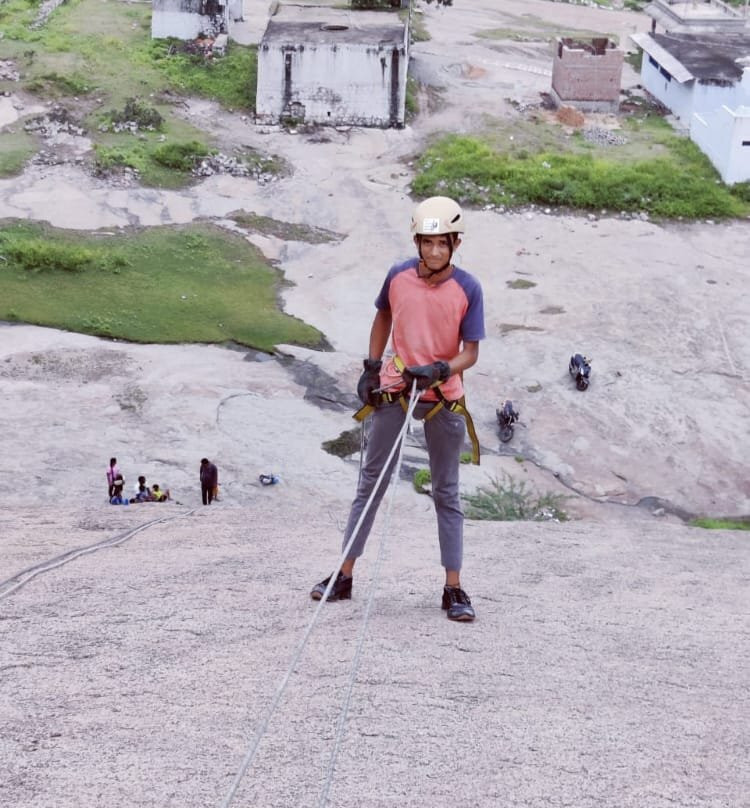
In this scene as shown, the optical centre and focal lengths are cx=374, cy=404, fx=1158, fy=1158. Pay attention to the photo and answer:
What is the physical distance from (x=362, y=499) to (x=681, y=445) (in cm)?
1359

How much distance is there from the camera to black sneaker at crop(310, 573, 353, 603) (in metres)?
7.13

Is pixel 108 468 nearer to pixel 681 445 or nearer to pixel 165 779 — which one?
pixel 681 445

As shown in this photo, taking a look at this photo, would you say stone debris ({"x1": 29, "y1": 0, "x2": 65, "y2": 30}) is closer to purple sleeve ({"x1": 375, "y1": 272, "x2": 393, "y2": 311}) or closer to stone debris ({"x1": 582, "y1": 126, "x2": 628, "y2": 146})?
stone debris ({"x1": 582, "y1": 126, "x2": 628, "y2": 146})

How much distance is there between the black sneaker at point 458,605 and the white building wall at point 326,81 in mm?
28891

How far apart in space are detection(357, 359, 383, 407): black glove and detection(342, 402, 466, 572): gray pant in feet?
0.36

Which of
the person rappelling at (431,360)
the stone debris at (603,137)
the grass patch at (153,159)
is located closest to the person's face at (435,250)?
the person rappelling at (431,360)

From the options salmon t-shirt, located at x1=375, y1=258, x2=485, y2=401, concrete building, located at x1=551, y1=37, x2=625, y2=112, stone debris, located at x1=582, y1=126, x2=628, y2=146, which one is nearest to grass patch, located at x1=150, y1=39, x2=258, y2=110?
concrete building, located at x1=551, y1=37, x2=625, y2=112

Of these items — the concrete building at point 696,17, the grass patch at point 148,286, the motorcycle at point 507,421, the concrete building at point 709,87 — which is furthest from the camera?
the concrete building at point 696,17

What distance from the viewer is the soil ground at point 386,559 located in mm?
5340

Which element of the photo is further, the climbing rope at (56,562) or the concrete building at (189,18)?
the concrete building at (189,18)

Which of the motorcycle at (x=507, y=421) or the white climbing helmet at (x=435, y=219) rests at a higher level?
the white climbing helmet at (x=435, y=219)

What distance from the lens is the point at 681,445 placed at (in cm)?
1923

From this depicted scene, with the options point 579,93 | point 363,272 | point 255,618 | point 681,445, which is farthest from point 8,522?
point 579,93

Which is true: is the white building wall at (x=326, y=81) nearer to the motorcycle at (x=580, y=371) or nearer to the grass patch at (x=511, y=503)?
the motorcycle at (x=580, y=371)
